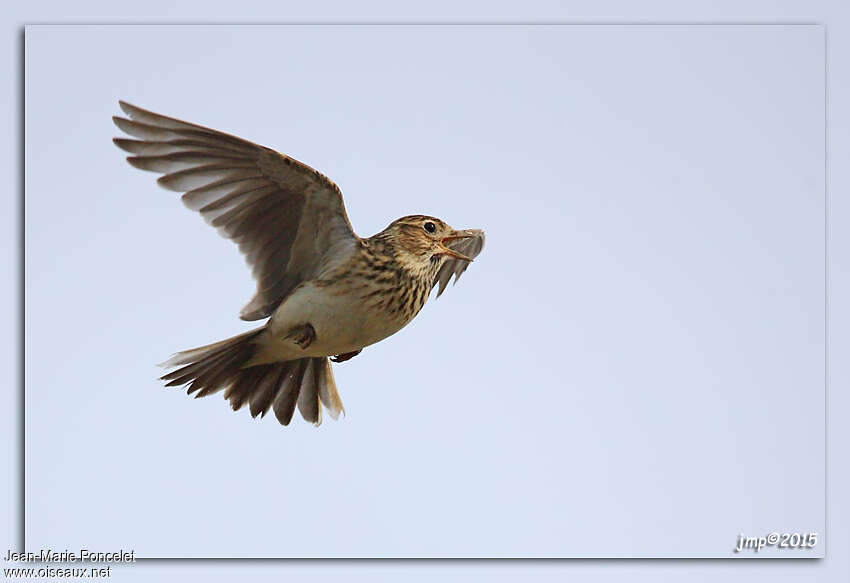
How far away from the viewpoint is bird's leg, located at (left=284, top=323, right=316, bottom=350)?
407 centimetres

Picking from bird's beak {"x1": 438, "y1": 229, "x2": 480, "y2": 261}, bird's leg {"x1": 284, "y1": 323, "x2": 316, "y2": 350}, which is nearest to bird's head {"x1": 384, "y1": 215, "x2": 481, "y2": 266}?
bird's beak {"x1": 438, "y1": 229, "x2": 480, "y2": 261}

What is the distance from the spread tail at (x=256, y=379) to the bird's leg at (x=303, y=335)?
0.61ft

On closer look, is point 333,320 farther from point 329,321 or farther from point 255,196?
point 255,196

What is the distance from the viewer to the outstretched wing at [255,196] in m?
3.92

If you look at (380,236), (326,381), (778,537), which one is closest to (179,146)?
(380,236)

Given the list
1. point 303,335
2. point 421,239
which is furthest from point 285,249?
point 421,239

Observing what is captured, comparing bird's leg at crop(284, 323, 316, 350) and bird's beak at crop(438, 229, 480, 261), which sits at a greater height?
bird's beak at crop(438, 229, 480, 261)

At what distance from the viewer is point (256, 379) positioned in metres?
4.54

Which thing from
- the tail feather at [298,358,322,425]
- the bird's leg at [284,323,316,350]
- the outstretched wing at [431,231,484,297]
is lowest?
the tail feather at [298,358,322,425]

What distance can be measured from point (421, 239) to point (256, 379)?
2.86 ft

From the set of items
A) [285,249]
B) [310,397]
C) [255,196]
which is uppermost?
[255,196]

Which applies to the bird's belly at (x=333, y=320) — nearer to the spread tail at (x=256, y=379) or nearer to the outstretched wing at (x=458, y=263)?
the spread tail at (x=256, y=379)

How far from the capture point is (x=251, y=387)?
4.54 meters

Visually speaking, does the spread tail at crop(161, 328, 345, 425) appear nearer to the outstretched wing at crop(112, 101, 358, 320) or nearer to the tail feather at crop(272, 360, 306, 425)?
the tail feather at crop(272, 360, 306, 425)
